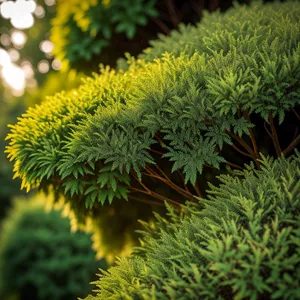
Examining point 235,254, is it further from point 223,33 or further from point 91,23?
point 91,23

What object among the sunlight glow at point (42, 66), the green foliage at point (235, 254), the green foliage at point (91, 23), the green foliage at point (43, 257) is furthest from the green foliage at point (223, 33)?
the sunlight glow at point (42, 66)

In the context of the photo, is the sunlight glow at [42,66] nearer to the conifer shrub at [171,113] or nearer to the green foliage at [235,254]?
the conifer shrub at [171,113]

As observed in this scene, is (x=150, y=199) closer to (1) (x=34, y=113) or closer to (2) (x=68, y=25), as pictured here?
(1) (x=34, y=113)

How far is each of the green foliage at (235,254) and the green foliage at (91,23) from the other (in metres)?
3.18

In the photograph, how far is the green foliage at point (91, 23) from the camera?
5.32 metres

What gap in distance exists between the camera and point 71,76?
588 centimetres

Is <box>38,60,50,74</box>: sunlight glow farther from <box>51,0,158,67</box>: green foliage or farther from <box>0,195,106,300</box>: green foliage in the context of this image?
<box>51,0,158,67</box>: green foliage

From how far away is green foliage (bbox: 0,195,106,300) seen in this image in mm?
8859

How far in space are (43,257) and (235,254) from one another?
7.50 metres

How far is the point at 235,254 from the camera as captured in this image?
96.0 inches

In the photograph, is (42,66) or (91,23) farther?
(42,66)

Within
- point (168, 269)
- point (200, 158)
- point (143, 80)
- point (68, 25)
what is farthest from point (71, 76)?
point (168, 269)

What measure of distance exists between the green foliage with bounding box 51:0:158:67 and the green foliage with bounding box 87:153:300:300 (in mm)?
3178

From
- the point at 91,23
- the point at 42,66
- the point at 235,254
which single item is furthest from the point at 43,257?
the point at 42,66
